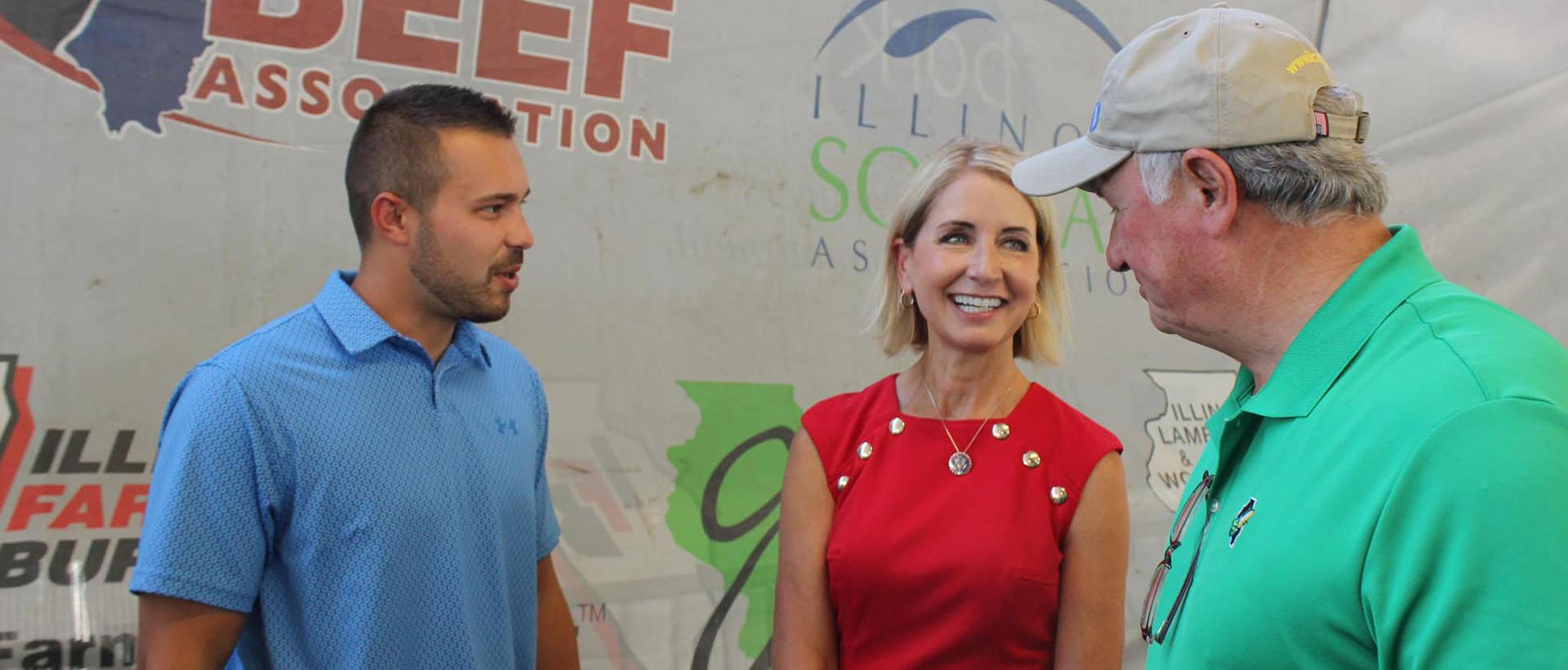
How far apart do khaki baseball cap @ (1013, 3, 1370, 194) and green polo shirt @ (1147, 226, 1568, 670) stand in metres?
0.13

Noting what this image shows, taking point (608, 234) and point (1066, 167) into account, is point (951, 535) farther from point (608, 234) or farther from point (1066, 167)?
point (608, 234)

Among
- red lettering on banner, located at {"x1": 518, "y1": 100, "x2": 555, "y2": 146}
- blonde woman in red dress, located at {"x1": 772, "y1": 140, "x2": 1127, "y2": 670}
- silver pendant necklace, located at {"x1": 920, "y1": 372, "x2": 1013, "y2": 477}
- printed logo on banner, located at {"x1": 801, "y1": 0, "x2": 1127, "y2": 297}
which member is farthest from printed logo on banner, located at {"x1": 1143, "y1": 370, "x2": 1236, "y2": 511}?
red lettering on banner, located at {"x1": 518, "y1": 100, "x2": 555, "y2": 146}

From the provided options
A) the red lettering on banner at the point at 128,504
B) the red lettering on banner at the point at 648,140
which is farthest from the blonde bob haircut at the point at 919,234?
the red lettering on banner at the point at 128,504

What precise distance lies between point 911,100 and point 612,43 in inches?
26.8

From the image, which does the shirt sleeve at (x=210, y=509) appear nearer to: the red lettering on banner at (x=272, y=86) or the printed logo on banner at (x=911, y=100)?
the red lettering on banner at (x=272, y=86)

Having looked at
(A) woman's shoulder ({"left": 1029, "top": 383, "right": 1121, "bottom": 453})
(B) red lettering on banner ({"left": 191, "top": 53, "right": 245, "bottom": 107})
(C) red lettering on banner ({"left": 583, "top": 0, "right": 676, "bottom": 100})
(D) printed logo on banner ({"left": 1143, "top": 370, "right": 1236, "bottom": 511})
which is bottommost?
(D) printed logo on banner ({"left": 1143, "top": 370, "right": 1236, "bottom": 511})

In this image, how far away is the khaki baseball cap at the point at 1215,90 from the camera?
97 cm

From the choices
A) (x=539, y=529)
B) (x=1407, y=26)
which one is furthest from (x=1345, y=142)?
(x=1407, y=26)

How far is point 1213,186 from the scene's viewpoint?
3.25 ft

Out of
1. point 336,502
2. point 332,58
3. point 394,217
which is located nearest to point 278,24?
point 332,58

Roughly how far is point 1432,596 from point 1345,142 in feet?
1.35

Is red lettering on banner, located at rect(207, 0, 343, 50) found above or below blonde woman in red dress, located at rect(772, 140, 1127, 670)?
above

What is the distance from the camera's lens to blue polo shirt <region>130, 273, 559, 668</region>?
1.27 meters

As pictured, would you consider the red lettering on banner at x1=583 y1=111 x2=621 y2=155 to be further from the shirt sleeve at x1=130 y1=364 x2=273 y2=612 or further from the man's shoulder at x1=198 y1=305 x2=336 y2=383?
the shirt sleeve at x1=130 y1=364 x2=273 y2=612
